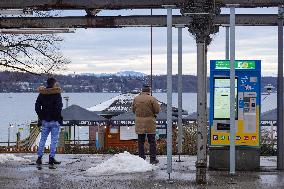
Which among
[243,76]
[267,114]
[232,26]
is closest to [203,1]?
[232,26]

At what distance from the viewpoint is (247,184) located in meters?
11.9

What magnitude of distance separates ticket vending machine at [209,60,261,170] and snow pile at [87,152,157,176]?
4.49 feet

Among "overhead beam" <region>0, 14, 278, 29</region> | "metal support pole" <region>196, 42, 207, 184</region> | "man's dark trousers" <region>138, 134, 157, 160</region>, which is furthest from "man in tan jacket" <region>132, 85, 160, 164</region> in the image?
"metal support pole" <region>196, 42, 207, 184</region>

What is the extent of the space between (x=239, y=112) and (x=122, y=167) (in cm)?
242

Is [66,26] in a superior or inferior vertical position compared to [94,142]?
superior

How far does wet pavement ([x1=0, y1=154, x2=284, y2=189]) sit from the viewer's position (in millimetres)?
11789

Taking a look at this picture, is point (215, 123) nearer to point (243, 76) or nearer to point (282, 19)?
point (243, 76)

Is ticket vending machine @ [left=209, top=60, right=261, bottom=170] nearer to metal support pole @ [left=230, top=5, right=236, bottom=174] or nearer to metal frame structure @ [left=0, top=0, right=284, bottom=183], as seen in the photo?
metal frame structure @ [left=0, top=0, right=284, bottom=183]

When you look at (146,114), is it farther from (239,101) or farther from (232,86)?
(232,86)

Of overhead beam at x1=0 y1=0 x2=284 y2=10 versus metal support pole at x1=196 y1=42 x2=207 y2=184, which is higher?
overhead beam at x1=0 y1=0 x2=284 y2=10

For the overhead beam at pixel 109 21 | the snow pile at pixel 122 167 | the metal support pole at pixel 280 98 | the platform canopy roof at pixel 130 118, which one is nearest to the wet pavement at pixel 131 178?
the snow pile at pixel 122 167

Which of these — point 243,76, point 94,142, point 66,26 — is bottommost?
point 94,142

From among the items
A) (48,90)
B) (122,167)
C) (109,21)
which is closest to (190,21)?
(109,21)

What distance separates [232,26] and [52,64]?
2629cm
